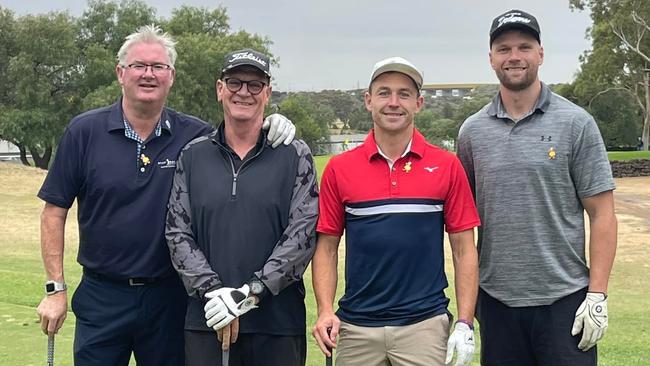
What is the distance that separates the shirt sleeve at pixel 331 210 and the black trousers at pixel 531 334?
3.13 feet

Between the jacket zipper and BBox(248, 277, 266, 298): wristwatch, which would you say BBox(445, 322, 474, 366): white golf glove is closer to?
BBox(248, 277, 266, 298): wristwatch

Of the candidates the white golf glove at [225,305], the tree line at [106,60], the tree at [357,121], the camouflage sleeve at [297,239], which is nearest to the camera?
the white golf glove at [225,305]

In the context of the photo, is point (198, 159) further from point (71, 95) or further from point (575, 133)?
point (71, 95)

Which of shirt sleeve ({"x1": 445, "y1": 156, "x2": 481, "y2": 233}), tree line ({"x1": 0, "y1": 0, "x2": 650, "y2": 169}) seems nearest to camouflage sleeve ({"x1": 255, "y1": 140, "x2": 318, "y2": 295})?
shirt sleeve ({"x1": 445, "y1": 156, "x2": 481, "y2": 233})

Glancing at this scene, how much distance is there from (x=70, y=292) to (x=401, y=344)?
6.91 metres

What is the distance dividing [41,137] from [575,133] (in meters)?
44.7

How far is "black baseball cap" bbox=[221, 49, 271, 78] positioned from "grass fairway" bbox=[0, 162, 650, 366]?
106 inches

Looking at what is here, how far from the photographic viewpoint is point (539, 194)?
12.3 ft

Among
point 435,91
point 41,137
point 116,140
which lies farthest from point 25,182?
point 435,91

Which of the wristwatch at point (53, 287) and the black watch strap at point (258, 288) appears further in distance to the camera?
the wristwatch at point (53, 287)

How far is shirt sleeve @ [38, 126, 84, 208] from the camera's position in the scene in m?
4.08

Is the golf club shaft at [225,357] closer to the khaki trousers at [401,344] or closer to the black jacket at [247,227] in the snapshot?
the black jacket at [247,227]

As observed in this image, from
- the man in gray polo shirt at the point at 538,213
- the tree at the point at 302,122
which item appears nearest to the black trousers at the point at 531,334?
the man in gray polo shirt at the point at 538,213

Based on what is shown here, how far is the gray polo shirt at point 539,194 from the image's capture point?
12.2ft
